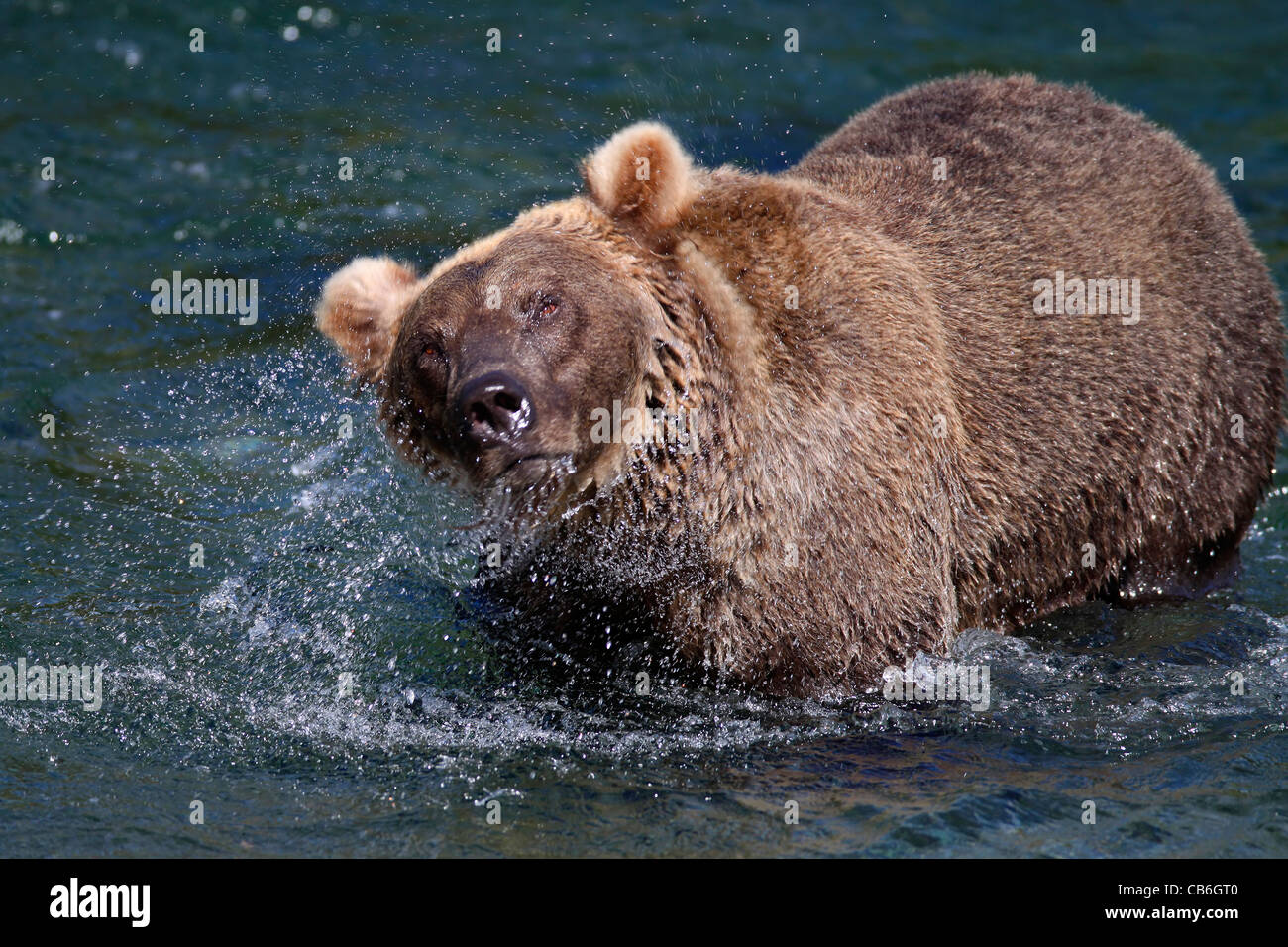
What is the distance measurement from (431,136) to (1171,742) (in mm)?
9662

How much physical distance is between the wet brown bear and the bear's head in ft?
0.05

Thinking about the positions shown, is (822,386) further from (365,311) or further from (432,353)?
(365,311)

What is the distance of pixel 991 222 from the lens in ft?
24.7

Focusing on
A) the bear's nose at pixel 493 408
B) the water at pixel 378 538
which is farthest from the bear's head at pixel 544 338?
the water at pixel 378 538

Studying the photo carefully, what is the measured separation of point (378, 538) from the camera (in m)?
8.20

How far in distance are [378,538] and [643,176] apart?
116 inches

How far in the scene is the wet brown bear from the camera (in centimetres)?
601

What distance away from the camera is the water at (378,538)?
592cm

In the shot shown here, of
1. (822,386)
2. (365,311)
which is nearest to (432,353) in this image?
(365,311)

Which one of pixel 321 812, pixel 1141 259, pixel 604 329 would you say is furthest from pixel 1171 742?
pixel 321 812

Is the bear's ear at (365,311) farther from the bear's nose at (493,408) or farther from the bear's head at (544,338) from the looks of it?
the bear's nose at (493,408)

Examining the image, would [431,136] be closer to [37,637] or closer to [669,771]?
[37,637]

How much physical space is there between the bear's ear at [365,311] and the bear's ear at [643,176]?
0.99 m

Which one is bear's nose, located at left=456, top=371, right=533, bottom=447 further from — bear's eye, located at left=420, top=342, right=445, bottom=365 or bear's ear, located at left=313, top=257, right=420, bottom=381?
bear's ear, located at left=313, top=257, right=420, bottom=381
